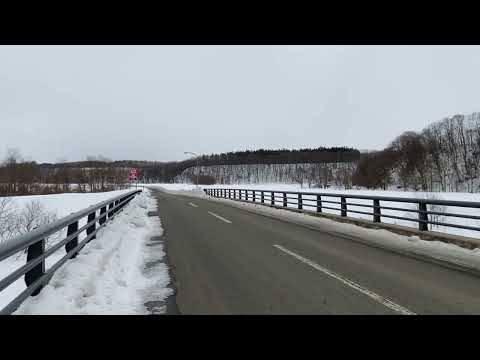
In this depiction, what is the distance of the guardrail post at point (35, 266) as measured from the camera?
412 cm

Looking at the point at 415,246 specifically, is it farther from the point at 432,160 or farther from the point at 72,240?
the point at 432,160

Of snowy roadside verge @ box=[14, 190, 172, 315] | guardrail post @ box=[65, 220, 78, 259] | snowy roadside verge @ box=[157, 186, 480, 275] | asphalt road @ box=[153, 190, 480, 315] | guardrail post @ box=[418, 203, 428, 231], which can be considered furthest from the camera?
guardrail post @ box=[418, 203, 428, 231]

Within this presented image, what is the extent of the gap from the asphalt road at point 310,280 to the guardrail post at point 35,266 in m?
1.90

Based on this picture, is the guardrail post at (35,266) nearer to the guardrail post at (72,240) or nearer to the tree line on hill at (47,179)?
the guardrail post at (72,240)

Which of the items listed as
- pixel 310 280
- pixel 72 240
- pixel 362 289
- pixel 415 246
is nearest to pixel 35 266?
pixel 72 240

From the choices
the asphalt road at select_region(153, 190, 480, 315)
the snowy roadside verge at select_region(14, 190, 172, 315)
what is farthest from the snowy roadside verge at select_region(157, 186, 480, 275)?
the snowy roadside verge at select_region(14, 190, 172, 315)

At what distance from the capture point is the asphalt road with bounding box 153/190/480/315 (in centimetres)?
436

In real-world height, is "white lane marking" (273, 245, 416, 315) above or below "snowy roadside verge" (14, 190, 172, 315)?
below

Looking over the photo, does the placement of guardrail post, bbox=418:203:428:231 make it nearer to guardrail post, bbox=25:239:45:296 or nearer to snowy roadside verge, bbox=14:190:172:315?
snowy roadside verge, bbox=14:190:172:315

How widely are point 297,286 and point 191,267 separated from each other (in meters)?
2.47

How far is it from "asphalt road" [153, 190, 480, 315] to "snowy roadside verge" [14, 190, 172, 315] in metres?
0.50
